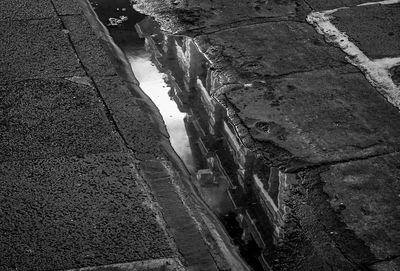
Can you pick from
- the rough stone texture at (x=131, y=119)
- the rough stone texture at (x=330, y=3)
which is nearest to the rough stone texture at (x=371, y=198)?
the rough stone texture at (x=131, y=119)

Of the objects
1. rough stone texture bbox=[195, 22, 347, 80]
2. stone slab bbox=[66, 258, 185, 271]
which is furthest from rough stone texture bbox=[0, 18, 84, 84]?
stone slab bbox=[66, 258, 185, 271]

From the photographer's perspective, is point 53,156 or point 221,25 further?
point 221,25

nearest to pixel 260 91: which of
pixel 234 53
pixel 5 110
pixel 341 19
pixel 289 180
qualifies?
pixel 234 53

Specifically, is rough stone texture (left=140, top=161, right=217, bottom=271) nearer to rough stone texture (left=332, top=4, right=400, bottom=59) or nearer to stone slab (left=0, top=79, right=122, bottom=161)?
stone slab (left=0, top=79, right=122, bottom=161)

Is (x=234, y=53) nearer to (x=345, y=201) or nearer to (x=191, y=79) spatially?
(x=191, y=79)

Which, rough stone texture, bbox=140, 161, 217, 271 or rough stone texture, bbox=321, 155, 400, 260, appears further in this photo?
rough stone texture, bbox=321, 155, 400, 260

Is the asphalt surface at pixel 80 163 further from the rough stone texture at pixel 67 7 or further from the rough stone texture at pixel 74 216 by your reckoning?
the rough stone texture at pixel 67 7

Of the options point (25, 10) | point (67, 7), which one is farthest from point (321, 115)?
point (25, 10)
